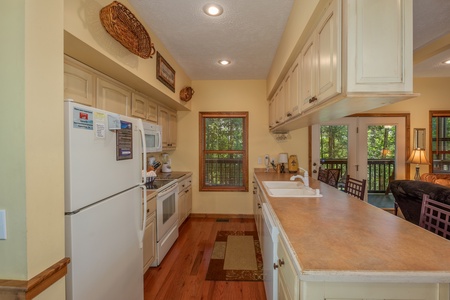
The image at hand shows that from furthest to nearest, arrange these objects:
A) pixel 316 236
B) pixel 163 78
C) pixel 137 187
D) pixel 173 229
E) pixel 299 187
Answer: pixel 173 229
pixel 163 78
pixel 299 187
pixel 137 187
pixel 316 236

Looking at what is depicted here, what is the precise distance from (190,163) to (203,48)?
7.19ft

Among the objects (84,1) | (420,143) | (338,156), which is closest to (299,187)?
(338,156)

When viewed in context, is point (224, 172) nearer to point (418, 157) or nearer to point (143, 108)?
point (143, 108)

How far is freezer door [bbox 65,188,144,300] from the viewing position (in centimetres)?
114

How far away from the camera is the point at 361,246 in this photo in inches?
40.5

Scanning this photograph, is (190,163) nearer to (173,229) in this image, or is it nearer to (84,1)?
(173,229)

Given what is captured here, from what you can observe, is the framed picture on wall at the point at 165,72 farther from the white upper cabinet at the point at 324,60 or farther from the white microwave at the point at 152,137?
the white upper cabinet at the point at 324,60

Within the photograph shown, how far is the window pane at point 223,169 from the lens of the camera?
14.6 feet

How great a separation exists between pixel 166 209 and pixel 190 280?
0.91m

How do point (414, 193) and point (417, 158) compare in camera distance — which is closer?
point (414, 193)

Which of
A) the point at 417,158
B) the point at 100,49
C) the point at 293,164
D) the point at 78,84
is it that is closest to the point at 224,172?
the point at 293,164

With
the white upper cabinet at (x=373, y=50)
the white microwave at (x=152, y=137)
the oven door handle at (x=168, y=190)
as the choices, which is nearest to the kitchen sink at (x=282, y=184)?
the oven door handle at (x=168, y=190)

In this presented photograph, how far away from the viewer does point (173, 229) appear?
3.17 m

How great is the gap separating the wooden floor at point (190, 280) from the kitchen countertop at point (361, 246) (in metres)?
1.15
